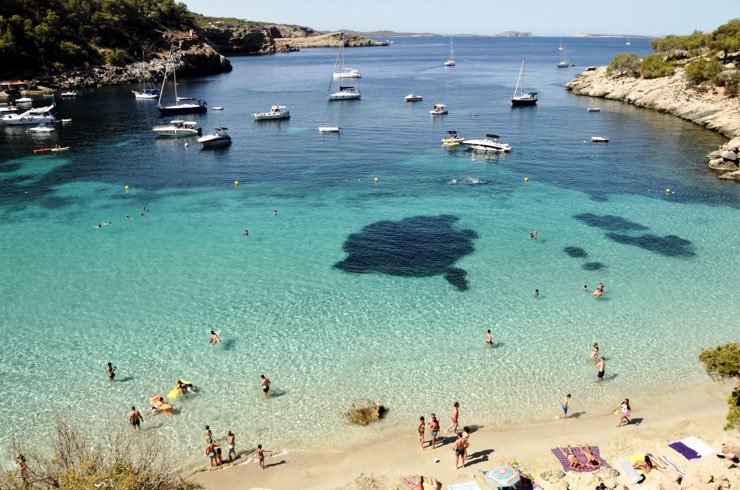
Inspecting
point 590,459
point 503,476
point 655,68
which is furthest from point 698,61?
point 503,476

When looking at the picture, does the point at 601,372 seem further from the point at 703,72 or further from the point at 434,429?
the point at 703,72

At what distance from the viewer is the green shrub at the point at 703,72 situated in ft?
323

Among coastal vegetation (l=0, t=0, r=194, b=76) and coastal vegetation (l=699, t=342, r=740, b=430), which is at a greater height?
coastal vegetation (l=0, t=0, r=194, b=76)

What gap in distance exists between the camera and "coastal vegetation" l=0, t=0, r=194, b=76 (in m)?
138

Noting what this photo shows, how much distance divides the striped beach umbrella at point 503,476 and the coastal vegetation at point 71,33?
15818 centimetres

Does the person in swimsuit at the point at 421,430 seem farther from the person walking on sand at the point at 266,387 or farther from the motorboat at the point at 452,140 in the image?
the motorboat at the point at 452,140

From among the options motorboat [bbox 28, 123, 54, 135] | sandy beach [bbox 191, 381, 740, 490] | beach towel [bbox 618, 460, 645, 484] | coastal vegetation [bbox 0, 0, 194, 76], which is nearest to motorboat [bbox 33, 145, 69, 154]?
motorboat [bbox 28, 123, 54, 135]

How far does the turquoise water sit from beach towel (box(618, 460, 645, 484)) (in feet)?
16.8

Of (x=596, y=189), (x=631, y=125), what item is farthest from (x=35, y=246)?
(x=631, y=125)

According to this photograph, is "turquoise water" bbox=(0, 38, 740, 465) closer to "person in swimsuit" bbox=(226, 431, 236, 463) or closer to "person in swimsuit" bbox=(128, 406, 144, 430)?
"person in swimsuit" bbox=(128, 406, 144, 430)

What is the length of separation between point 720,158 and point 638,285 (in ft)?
137

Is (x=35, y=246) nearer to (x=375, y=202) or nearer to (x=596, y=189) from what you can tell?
(x=375, y=202)

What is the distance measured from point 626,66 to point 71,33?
15935 cm

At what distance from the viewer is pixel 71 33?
501 feet
